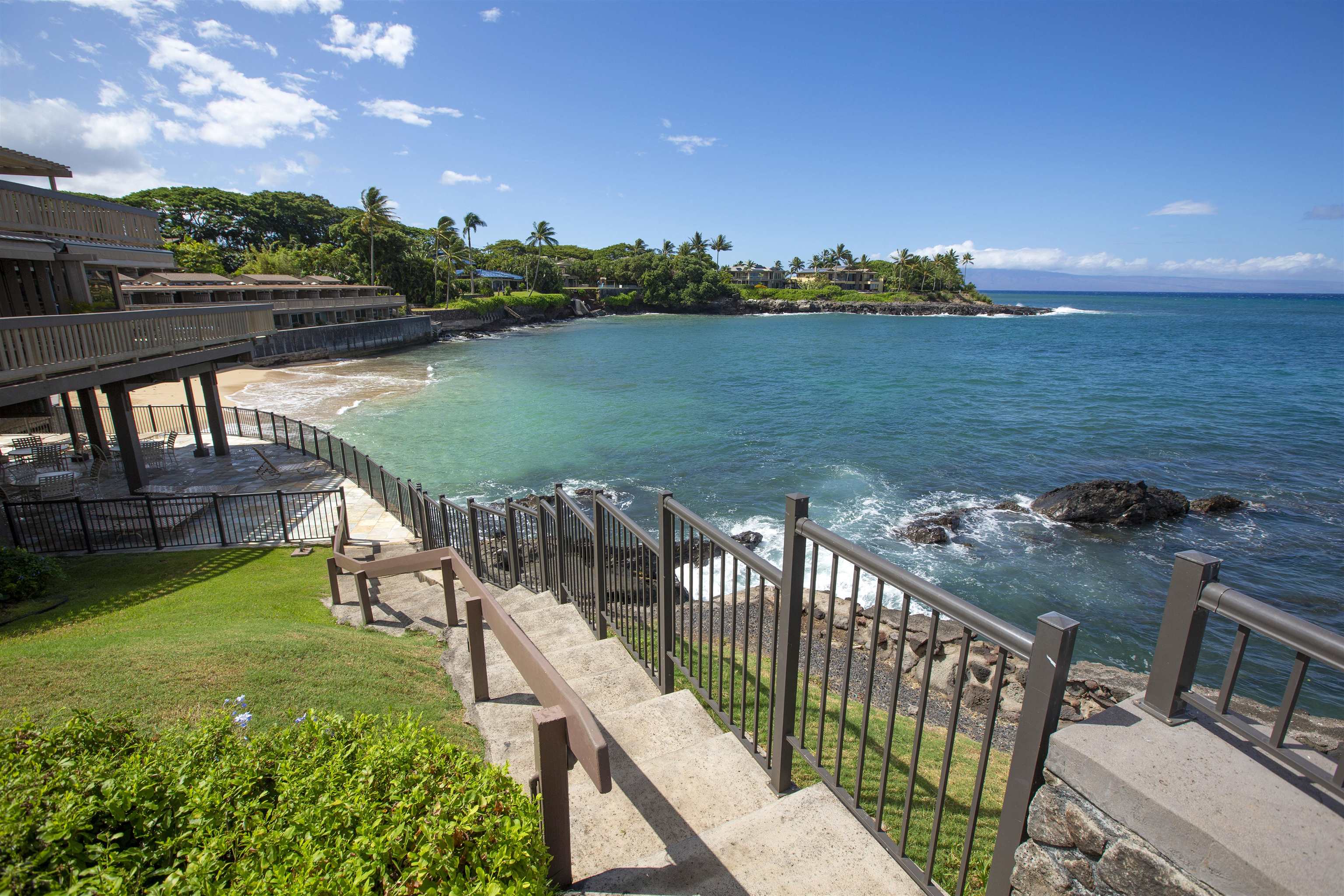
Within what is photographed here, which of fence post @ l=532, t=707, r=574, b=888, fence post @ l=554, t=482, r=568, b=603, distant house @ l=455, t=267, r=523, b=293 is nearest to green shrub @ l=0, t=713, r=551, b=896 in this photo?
fence post @ l=532, t=707, r=574, b=888

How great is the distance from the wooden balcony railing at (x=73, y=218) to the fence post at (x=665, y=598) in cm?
1625

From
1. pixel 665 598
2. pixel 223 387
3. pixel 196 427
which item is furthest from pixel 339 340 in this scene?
pixel 665 598

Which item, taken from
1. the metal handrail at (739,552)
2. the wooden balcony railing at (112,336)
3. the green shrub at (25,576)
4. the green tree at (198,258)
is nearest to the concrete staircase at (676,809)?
the metal handrail at (739,552)

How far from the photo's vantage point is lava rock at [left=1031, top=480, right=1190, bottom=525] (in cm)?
1844

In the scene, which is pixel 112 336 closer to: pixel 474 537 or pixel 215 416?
pixel 215 416

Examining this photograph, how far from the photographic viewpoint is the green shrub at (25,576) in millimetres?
8320

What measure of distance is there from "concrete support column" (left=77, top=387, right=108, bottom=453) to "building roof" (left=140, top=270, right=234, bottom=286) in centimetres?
2325

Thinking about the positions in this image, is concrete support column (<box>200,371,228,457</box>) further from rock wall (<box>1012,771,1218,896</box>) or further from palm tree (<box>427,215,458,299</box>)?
palm tree (<box>427,215,458,299</box>)

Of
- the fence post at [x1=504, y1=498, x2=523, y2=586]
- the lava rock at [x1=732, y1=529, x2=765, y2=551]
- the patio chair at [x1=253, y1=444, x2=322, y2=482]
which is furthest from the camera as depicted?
the patio chair at [x1=253, y1=444, x2=322, y2=482]

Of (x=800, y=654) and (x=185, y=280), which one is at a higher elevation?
(x=185, y=280)

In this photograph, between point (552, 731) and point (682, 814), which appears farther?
point (682, 814)

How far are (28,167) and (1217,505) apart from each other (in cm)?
3374

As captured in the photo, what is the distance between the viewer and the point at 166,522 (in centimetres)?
1275

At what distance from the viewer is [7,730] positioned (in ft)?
9.77
